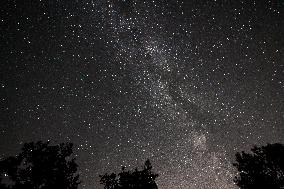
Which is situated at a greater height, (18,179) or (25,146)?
(25,146)

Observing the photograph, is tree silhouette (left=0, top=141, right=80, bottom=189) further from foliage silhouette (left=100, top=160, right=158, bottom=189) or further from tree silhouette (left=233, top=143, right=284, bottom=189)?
tree silhouette (left=233, top=143, right=284, bottom=189)

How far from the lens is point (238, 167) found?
22031 millimetres

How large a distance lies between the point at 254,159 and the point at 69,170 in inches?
564

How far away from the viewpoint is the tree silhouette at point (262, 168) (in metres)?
19.8

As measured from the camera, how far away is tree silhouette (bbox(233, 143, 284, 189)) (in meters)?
19.8

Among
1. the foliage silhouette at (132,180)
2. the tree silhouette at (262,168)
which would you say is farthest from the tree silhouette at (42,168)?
the tree silhouette at (262,168)

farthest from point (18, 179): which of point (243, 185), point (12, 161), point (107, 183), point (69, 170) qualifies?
point (243, 185)

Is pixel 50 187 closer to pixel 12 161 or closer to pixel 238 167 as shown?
pixel 12 161

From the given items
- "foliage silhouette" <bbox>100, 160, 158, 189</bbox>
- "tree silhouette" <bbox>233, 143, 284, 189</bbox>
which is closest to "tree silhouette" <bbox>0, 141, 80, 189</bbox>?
"foliage silhouette" <bbox>100, 160, 158, 189</bbox>

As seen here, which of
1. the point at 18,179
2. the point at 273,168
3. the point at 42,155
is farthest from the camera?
the point at 273,168

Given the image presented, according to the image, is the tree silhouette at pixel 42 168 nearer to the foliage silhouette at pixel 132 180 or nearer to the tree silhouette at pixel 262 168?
the foliage silhouette at pixel 132 180

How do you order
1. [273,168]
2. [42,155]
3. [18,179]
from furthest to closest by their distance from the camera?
[273,168] < [42,155] < [18,179]

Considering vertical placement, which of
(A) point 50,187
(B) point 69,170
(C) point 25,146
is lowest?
(A) point 50,187

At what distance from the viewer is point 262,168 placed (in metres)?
20.7
